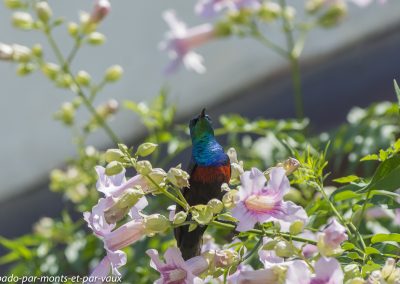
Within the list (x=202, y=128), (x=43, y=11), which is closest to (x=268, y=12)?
(x=43, y=11)

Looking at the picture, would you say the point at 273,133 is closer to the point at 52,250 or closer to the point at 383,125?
the point at 383,125

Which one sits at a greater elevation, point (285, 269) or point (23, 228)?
point (285, 269)

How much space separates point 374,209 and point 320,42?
10.0 feet

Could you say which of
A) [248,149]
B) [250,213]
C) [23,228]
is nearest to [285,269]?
[250,213]

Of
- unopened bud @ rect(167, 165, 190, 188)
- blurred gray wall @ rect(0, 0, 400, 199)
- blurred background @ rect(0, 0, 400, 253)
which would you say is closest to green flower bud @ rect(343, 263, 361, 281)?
unopened bud @ rect(167, 165, 190, 188)

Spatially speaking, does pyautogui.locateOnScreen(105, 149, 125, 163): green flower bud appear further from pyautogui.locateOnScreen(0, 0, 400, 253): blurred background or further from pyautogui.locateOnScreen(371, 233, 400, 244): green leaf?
pyautogui.locateOnScreen(0, 0, 400, 253): blurred background

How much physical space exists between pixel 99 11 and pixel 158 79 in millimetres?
2597

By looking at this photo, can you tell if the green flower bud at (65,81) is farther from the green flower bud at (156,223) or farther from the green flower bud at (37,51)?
the green flower bud at (156,223)

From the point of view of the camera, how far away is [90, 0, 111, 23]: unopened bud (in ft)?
4.83

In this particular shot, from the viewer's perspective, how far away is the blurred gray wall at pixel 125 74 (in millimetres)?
3891

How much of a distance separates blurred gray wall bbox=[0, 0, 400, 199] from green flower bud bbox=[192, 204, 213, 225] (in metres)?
3.24

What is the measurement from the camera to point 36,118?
3961 millimetres

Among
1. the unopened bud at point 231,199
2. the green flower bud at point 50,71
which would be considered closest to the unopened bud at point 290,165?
the unopened bud at point 231,199

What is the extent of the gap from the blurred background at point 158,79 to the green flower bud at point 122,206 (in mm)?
2877
